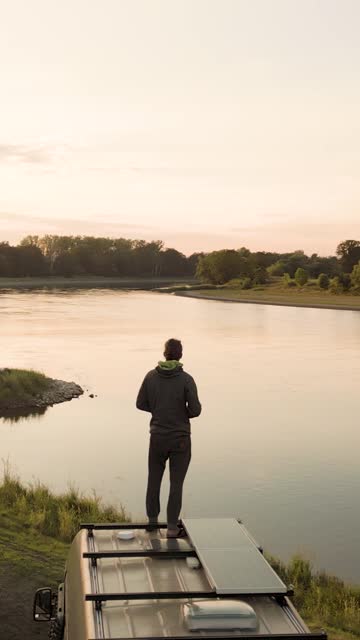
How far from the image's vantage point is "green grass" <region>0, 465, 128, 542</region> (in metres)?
12.7

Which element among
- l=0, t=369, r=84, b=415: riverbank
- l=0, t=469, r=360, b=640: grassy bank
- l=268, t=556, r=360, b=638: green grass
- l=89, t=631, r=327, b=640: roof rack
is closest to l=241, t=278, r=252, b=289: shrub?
l=0, t=369, r=84, b=415: riverbank

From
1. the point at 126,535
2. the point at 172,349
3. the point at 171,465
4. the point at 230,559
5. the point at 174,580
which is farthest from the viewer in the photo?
the point at 171,465

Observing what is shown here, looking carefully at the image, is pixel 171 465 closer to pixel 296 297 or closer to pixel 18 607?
pixel 18 607

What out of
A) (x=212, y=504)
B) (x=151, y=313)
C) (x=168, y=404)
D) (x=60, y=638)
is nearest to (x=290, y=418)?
(x=212, y=504)

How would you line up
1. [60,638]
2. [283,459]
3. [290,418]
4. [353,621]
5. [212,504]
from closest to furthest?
1. [60,638]
2. [353,621]
3. [212,504]
4. [283,459]
5. [290,418]

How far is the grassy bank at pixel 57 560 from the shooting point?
946cm

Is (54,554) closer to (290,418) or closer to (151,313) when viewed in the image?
(290,418)

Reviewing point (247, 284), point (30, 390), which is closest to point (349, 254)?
point (247, 284)

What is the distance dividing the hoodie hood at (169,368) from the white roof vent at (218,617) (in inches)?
158

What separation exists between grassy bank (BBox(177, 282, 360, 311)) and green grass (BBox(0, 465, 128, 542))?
9528 centimetres

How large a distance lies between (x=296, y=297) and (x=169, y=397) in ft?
420

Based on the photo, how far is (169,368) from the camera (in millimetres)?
8242

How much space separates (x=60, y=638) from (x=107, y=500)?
12.0 meters

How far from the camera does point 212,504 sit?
55.7 feet
